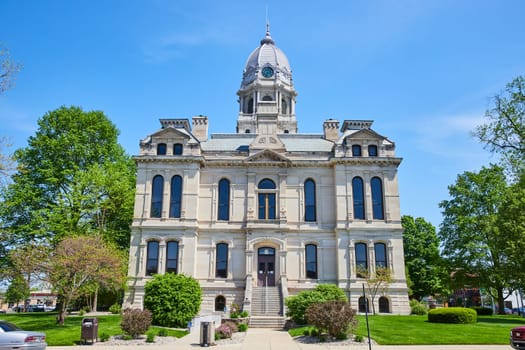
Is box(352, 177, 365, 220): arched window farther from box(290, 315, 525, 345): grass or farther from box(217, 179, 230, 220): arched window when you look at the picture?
box(290, 315, 525, 345): grass

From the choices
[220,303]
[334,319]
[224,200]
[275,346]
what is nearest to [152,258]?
[220,303]

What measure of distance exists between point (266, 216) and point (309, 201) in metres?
4.01

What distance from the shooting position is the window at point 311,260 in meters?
35.5

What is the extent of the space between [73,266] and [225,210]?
Answer: 1464 centimetres

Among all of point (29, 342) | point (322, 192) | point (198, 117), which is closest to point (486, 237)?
point (322, 192)

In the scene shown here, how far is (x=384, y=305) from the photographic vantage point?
1342 inches

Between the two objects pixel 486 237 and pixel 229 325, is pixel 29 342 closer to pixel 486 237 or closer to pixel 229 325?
pixel 229 325

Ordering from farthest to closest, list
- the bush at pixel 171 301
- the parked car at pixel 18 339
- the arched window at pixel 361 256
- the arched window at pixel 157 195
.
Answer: the arched window at pixel 157 195 < the arched window at pixel 361 256 < the bush at pixel 171 301 < the parked car at pixel 18 339

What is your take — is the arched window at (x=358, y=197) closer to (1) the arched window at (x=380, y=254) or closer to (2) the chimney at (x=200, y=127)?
(1) the arched window at (x=380, y=254)

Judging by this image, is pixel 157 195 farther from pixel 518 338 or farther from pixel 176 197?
pixel 518 338

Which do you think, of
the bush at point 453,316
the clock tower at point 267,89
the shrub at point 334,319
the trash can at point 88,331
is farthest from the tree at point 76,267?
the clock tower at point 267,89

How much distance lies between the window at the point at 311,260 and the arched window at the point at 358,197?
4530 millimetres

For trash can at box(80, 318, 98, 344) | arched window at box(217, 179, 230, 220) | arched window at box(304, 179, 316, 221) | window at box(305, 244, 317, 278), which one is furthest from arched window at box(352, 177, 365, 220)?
trash can at box(80, 318, 98, 344)

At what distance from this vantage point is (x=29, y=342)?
598 inches
